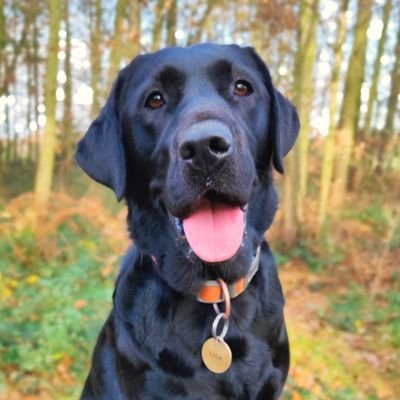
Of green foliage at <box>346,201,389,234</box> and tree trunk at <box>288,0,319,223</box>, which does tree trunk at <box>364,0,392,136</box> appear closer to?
green foliage at <box>346,201,389,234</box>

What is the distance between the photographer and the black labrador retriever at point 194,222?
2.16 meters

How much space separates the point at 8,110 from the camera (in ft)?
54.3

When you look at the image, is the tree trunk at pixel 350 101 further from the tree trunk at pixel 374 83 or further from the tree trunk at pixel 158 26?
the tree trunk at pixel 158 26

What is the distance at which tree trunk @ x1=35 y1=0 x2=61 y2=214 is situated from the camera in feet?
→ 22.5

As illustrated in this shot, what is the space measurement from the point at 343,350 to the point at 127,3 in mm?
5730

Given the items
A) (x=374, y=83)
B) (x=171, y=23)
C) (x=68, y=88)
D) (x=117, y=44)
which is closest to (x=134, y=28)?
(x=117, y=44)

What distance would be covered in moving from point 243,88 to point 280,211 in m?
6.53

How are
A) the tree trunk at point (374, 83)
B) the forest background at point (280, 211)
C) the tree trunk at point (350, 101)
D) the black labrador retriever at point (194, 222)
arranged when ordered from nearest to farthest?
the black labrador retriever at point (194, 222)
the forest background at point (280, 211)
the tree trunk at point (350, 101)
the tree trunk at point (374, 83)

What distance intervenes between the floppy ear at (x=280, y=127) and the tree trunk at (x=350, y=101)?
6.75m

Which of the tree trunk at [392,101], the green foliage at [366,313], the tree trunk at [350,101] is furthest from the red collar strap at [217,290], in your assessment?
the tree trunk at [392,101]

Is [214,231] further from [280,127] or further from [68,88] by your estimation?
[68,88]

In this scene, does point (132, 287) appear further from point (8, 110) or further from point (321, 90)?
point (8, 110)

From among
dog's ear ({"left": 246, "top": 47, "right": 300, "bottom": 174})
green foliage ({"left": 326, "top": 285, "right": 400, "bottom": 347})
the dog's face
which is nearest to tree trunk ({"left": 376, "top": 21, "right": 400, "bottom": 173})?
green foliage ({"left": 326, "top": 285, "right": 400, "bottom": 347})

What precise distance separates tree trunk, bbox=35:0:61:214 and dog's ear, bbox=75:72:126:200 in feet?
14.4
